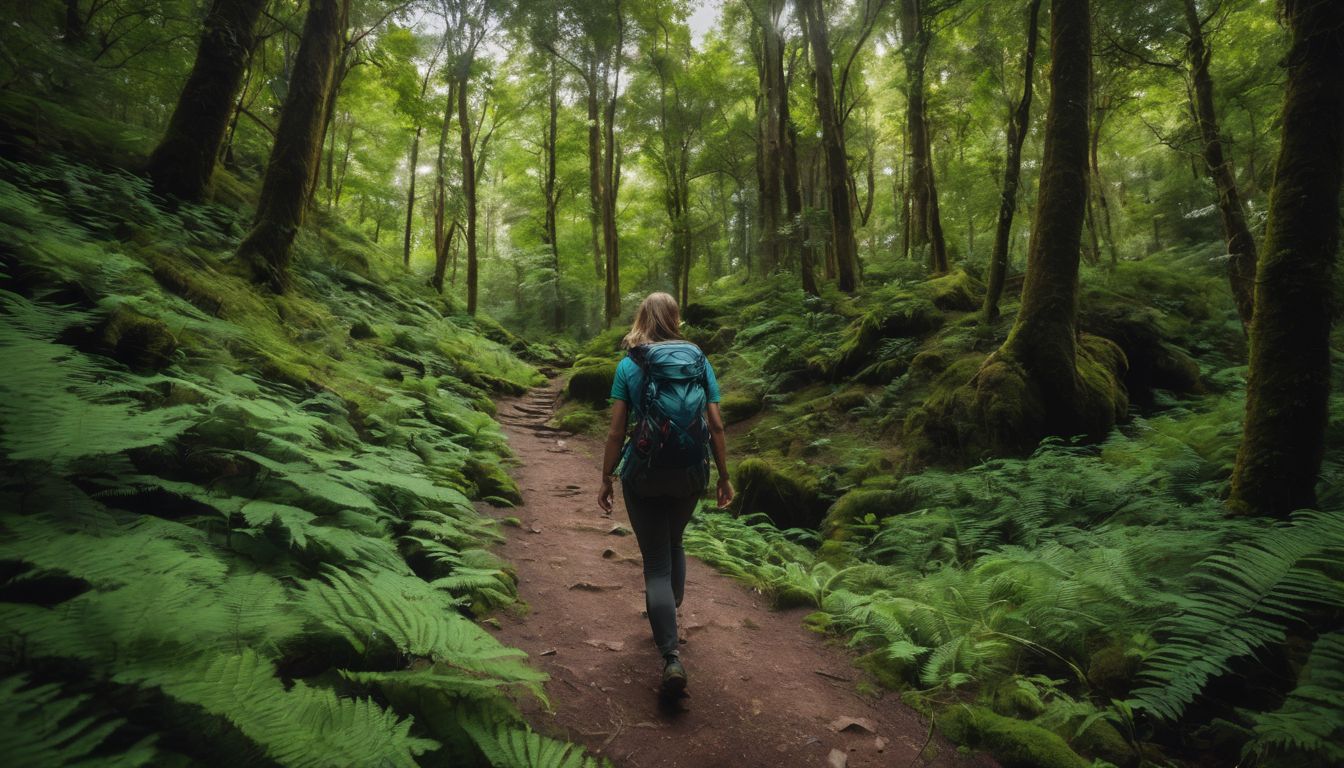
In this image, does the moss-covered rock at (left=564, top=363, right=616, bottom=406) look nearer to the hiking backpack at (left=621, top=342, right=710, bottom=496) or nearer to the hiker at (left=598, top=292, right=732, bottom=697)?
the hiker at (left=598, top=292, right=732, bottom=697)

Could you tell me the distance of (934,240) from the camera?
13906 millimetres

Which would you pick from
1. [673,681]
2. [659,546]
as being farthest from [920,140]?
[673,681]

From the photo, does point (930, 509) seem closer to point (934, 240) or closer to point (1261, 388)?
point (1261, 388)

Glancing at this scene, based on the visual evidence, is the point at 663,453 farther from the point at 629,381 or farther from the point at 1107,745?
the point at 1107,745

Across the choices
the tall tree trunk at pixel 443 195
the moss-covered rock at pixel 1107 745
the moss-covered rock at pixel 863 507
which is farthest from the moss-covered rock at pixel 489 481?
the tall tree trunk at pixel 443 195

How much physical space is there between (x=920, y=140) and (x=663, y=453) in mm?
14309

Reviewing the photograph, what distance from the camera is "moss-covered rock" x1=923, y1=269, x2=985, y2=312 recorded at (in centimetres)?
1051

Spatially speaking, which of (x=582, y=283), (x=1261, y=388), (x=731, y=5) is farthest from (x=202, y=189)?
(x=582, y=283)

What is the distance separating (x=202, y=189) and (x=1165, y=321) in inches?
613

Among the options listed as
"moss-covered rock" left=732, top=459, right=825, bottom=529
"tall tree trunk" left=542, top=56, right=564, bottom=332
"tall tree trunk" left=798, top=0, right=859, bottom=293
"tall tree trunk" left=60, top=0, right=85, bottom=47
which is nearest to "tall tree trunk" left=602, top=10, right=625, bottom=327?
"tall tree trunk" left=542, top=56, right=564, bottom=332

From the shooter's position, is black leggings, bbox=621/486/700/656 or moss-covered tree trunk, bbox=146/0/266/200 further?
moss-covered tree trunk, bbox=146/0/266/200

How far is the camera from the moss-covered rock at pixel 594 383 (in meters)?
12.1

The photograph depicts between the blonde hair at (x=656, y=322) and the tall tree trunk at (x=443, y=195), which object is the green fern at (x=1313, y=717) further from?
the tall tree trunk at (x=443, y=195)

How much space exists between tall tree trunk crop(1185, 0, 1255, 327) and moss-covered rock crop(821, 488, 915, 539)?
797 centimetres
